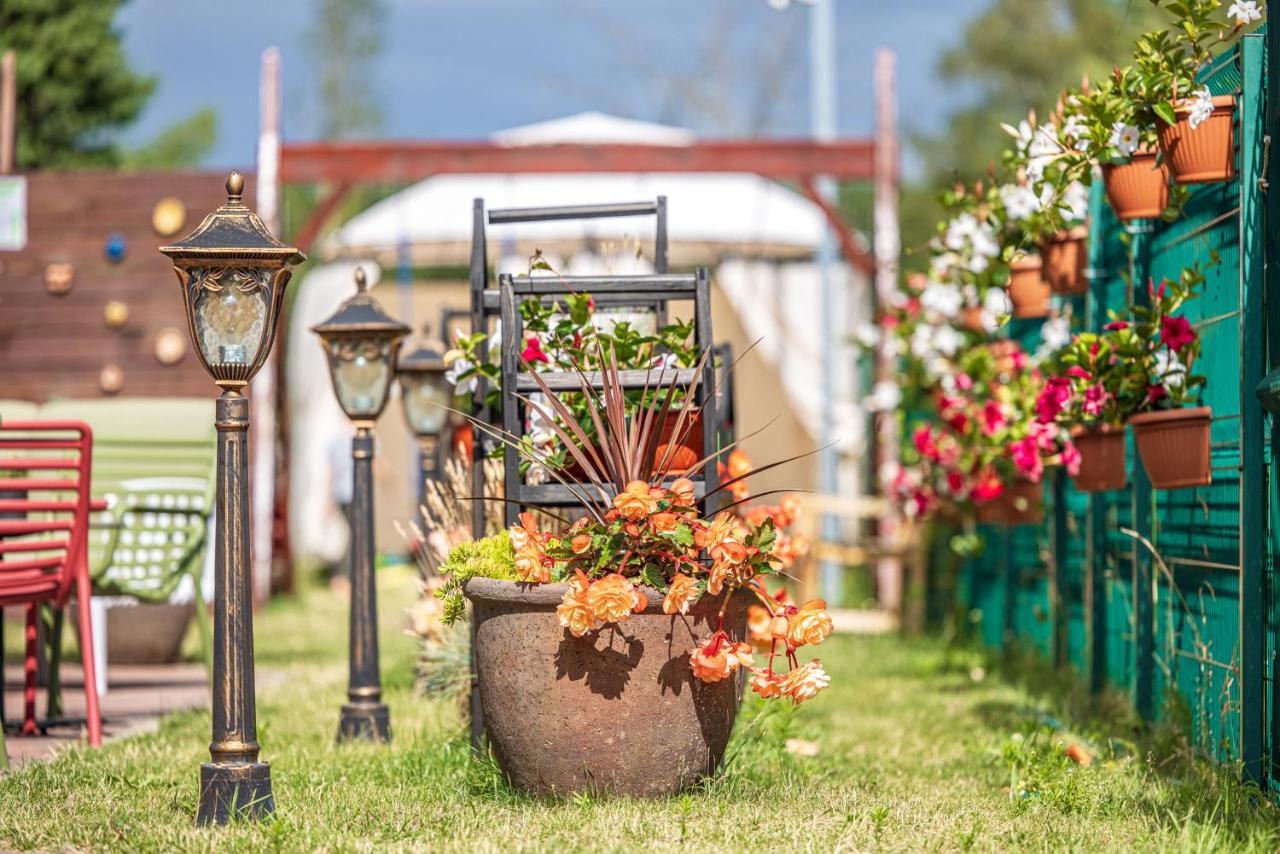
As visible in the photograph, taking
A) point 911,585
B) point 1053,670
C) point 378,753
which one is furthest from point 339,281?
point 378,753

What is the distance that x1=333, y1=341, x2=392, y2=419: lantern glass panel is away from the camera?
19.0ft

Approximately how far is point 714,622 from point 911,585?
20.3ft

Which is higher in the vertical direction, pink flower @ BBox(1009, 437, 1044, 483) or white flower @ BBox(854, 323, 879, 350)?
white flower @ BBox(854, 323, 879, 350)

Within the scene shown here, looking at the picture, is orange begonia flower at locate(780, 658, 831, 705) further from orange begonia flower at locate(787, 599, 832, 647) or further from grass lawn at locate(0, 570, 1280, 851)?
grass lawn at locate(0, 570, 1280, 851)

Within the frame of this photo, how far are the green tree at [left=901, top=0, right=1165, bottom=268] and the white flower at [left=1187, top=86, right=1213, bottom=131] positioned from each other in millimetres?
26507

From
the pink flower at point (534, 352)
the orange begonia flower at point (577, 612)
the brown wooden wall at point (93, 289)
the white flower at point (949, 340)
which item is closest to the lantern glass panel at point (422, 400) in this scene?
the pink flower at point (534, 352)

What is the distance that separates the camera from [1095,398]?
Answer: 5289 mm

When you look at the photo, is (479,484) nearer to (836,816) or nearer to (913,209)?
(836,816)

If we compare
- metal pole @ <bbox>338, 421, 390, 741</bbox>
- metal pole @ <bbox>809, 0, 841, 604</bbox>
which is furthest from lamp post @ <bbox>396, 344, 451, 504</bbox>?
metal pole @ <bbox>809, 0, 841, 604</bbox>

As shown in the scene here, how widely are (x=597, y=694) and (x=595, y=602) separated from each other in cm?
28

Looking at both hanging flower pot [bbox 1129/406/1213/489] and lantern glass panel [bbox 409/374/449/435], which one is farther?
lantern glass panel [bbox 409/374/449/435]

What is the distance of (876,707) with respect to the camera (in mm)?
6875

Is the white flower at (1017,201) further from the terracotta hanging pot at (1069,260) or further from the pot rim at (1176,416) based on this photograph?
the pot rim at (1176,416)

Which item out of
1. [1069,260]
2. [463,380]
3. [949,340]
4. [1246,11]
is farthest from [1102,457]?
[949,340]
